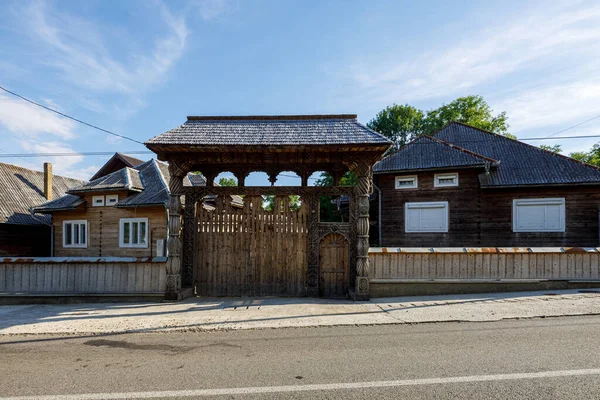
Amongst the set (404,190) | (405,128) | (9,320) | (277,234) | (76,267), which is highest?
(405,128)

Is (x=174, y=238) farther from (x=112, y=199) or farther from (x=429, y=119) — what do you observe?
(x=429, y=119)

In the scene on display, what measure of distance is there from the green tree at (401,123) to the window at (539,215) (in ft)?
94.2

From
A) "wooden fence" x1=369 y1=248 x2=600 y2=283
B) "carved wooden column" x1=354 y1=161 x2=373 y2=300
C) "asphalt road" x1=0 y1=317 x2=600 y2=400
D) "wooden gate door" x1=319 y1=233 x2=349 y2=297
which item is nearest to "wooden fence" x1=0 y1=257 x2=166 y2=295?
"asphalt road" x1=0 y1=317 x2=600 y2=400

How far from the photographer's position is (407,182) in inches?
668

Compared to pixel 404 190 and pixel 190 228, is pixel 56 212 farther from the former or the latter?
pixel 404 190

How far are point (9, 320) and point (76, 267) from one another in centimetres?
216

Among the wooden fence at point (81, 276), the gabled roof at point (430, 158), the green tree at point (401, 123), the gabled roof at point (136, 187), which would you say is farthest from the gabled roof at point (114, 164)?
the green tree at point (401, 123)

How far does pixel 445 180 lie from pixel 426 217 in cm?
202

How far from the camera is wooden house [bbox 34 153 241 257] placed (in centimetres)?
1844

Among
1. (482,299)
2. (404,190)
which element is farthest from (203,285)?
(404,190)

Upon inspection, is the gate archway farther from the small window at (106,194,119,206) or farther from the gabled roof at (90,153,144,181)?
the gabled roof at (90,153,144,181)

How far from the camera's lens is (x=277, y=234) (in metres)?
10.3

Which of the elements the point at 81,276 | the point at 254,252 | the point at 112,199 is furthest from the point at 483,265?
the point at 112,199

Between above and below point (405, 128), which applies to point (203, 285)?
below
